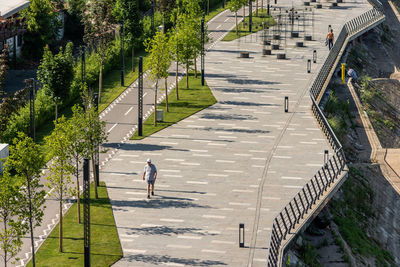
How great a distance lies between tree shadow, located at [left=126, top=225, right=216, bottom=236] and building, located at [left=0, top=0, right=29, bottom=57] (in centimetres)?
4049

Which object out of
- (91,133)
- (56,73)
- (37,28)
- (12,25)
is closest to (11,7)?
(37,28)

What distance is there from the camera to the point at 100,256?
4069cm

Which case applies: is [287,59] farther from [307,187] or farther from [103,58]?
[307,187]

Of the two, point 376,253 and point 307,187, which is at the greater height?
point 307,187

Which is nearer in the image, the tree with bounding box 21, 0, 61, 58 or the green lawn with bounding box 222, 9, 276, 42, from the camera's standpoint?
the tree with bounding box 21, 0, 61, 58

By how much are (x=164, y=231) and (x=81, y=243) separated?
3.97 m

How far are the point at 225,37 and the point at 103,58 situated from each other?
75.0 ft

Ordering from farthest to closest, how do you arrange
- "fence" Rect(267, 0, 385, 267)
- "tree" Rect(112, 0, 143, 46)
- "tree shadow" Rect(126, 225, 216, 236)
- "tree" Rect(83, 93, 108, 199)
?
"tree" Rect(112, 0, 143, 46) → "tree" Rect(83, 93, 108, 199) → "tree shadow" Rect(126, 225, 216, 236) → "fence" Rect(267, 0, 385, 267)

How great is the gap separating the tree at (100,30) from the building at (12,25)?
681 centimetres

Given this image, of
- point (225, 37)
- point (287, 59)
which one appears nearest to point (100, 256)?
point (287, 59)

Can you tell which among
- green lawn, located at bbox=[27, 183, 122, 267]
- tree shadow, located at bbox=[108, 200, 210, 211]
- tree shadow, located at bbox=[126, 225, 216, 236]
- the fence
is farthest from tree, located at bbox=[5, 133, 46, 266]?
the fence

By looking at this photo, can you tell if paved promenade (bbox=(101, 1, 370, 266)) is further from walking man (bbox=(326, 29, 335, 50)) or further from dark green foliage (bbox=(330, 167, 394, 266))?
walking man (bbox=(326, 29, 335, 50))

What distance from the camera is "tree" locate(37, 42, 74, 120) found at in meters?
58.5

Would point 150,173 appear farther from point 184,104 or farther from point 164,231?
point 184,104
